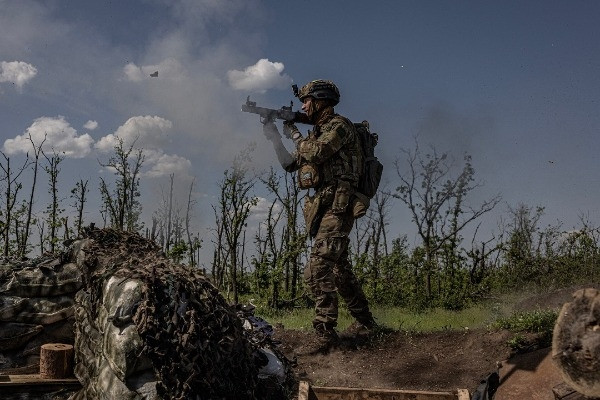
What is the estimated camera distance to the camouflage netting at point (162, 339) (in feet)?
9.53

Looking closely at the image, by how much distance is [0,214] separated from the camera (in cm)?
1382

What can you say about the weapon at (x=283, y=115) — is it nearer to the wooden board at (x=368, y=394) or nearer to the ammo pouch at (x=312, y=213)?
the ammo pouch at (x=312, y=213)

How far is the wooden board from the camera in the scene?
379 cm

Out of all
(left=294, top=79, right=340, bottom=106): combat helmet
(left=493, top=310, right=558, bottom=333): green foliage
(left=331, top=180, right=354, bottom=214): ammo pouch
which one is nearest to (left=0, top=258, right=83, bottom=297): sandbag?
(left=331, top=180, right=354, bottom=214): ammo pouch

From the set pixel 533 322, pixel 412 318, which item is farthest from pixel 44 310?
pixel 412 318

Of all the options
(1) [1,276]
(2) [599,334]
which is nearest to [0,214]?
(1) [1,276]

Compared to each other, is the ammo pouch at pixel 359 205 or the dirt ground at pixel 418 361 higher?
the ammo pouch at pixel 359 205

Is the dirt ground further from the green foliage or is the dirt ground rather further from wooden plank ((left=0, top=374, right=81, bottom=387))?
wooden plank ((left=0, top=374, right=81, bottom=387))

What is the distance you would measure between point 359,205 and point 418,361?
5.87 feet

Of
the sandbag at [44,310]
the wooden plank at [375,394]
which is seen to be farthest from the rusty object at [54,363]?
the wooden plank at [375,394]

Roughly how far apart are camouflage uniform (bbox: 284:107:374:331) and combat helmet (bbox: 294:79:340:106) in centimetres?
15

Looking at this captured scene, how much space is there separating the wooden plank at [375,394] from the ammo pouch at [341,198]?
242 cm

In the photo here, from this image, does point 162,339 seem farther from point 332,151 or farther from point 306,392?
point 332,151

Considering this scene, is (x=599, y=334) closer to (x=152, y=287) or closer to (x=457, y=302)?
(x=152, y=287)
